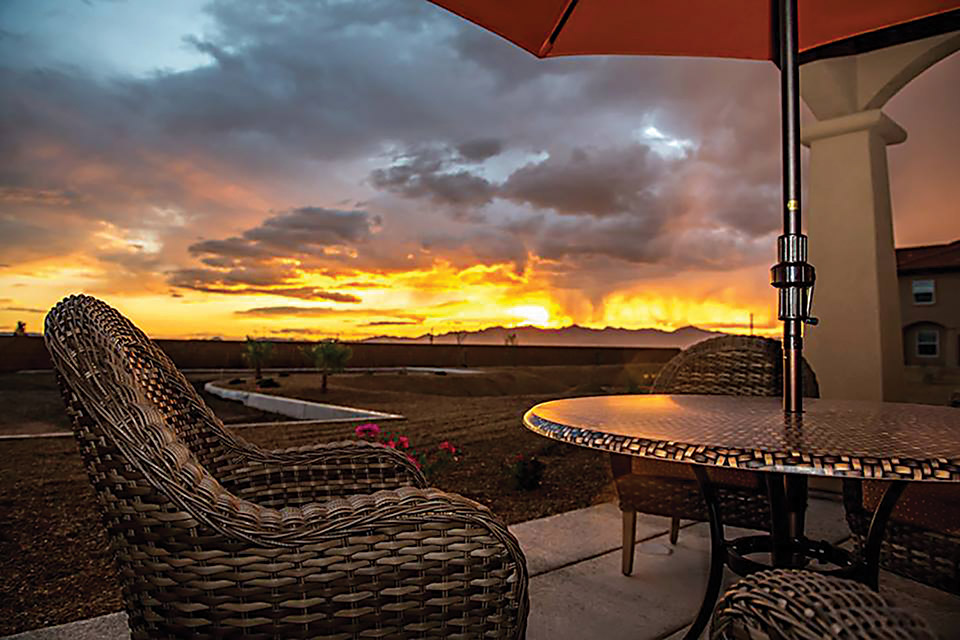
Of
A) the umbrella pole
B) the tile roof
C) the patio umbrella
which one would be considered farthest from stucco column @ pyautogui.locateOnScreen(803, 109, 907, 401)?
the tile roof

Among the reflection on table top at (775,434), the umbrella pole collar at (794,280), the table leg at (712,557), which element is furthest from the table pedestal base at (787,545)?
the umbrella pole collar at (794,280)

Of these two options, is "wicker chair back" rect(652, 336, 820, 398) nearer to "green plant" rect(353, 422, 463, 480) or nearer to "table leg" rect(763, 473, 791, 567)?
"table leg" rect(763, 473, 791, 567)

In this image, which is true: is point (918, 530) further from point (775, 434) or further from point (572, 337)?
point (572, 337)

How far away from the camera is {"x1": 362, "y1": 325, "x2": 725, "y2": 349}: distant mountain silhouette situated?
31.6ft

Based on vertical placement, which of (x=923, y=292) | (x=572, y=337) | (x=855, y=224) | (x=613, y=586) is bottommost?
(x=613, y=586)

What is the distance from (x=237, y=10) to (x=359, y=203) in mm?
2225

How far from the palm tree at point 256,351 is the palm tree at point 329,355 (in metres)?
1.17

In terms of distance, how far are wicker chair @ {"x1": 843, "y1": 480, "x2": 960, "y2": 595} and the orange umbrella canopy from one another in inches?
57.4

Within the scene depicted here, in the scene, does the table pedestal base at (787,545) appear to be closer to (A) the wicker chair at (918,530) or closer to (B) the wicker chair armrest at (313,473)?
(A) the wicker chair at (918,530)

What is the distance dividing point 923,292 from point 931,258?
61cm

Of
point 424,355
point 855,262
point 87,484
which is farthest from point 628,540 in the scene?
point 424,355

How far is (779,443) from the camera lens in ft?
3.59

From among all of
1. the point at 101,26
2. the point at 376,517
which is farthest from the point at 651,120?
the point at 376,517

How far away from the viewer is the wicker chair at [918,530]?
147 cm
